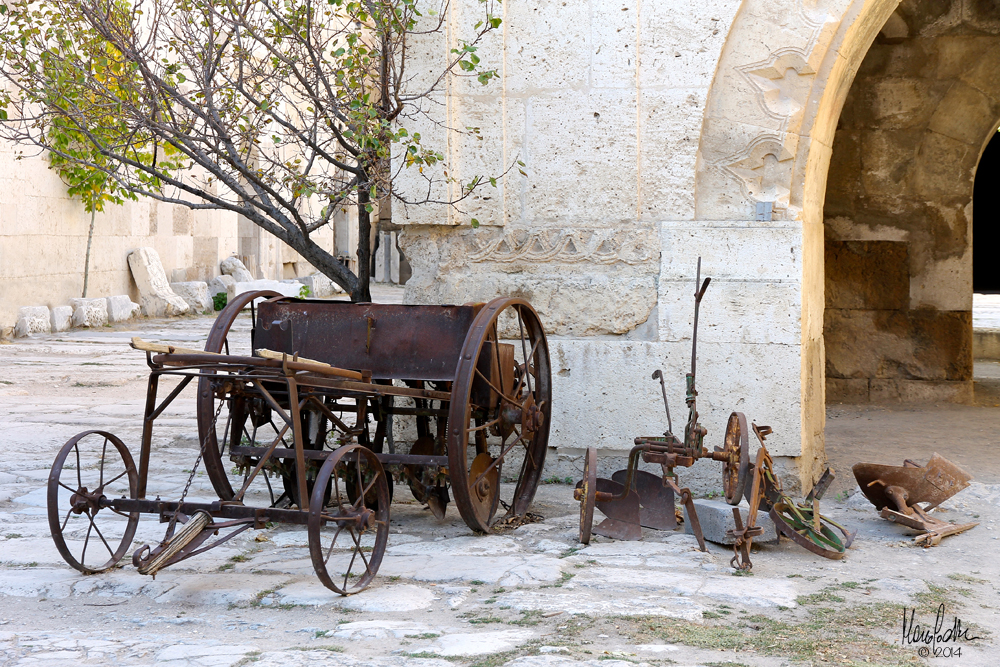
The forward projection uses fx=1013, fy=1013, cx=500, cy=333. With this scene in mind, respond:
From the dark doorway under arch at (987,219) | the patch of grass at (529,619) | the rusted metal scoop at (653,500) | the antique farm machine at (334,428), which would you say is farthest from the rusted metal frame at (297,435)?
the dark doorway under arch at (987,219)

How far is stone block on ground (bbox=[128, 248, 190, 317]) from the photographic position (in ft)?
44.7

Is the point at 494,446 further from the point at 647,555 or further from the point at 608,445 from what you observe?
the point at 647,555

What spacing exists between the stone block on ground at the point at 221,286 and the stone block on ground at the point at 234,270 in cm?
36

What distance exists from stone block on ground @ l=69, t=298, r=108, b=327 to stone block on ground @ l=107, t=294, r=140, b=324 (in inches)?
12.7

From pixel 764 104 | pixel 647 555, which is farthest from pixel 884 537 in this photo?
pixel 764 104

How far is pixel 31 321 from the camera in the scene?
11289 mm

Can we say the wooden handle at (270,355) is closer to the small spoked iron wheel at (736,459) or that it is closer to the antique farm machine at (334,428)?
the antique farm machine at (334,428)

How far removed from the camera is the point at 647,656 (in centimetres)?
299

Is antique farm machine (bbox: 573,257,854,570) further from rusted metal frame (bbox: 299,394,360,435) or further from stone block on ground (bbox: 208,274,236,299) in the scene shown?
stone block on ground (bbox: 208,274,236,299)

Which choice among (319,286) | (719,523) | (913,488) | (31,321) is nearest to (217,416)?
(719,523)

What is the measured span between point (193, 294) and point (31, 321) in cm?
345

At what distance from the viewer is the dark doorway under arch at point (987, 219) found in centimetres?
1204

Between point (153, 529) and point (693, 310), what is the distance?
8.93 ft

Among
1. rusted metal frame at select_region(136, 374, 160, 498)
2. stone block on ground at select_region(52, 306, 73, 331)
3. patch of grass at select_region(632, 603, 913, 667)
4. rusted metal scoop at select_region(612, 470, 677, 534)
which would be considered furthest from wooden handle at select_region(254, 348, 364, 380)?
stone block on ground at select_region(52, 306, 73, 331)
